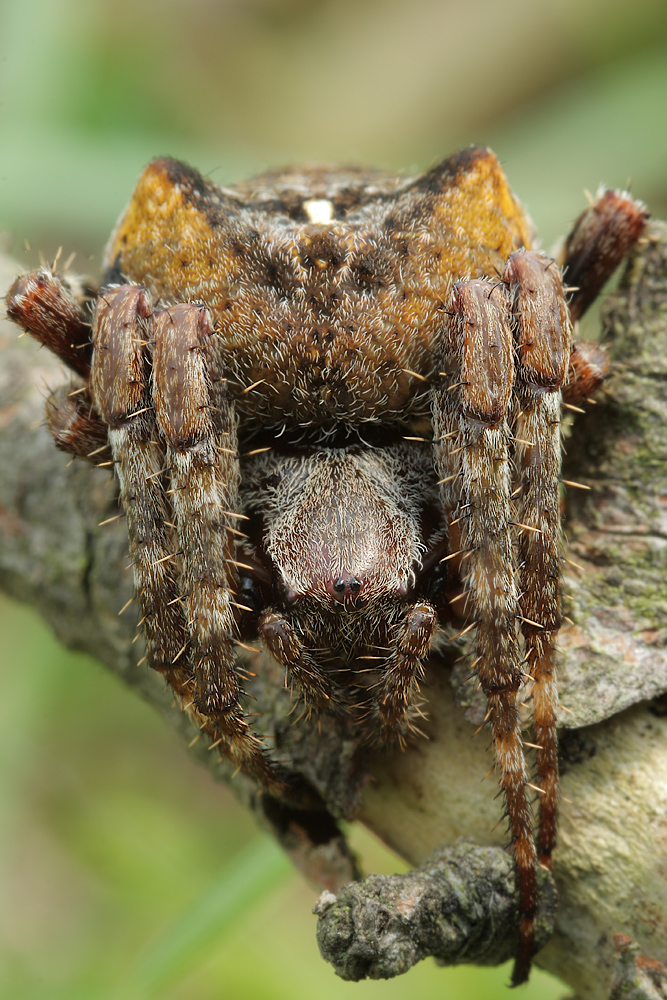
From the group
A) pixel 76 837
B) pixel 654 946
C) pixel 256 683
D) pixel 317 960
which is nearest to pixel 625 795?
pixel 654 946

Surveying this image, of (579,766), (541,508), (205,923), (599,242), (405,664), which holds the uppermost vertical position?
(599,242)

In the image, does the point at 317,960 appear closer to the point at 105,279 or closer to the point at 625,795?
the point at 625,795

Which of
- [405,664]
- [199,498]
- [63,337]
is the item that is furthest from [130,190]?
[405,664]

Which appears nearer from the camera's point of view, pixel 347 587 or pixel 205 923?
pixel 347 587

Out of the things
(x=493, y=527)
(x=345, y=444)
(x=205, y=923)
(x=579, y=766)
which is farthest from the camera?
(x=205, y=923)

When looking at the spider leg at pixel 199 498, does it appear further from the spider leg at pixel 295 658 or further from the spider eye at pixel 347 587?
the spider eye at pixel 347 587

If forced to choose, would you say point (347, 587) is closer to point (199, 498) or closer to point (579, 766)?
point (199, 498)

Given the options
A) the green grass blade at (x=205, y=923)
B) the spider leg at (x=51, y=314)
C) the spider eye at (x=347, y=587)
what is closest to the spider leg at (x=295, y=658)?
the spider eye at (x=347, y=587)
